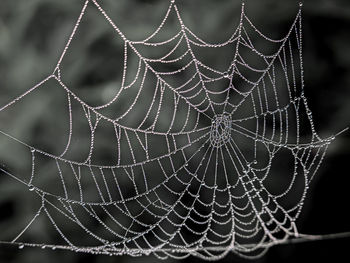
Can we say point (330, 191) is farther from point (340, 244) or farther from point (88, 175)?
point (88, 175)

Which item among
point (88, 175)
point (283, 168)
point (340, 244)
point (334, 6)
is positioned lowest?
point (340, 244)

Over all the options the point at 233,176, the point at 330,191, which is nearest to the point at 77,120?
the point at 233,176

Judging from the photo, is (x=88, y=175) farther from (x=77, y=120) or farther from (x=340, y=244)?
(x=340, y=244)

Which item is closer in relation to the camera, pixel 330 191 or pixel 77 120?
pixel 77 120

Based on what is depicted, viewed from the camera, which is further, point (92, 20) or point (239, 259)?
point (239, 259)

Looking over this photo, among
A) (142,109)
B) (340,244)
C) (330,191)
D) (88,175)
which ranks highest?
(142,109)

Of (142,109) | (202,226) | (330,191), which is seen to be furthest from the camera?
(330,191)

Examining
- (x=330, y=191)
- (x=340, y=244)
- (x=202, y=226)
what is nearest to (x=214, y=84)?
(x=202, y=226)

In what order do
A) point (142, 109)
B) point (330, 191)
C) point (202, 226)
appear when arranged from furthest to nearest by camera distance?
point (330, 191) → point (202, 226) → point (142, 109)

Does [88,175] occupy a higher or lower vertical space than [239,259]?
higher
